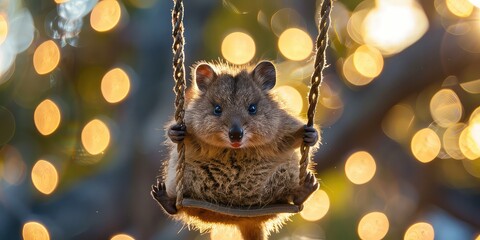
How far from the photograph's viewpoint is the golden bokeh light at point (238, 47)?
5.61 meters

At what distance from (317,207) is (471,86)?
159 centimetres

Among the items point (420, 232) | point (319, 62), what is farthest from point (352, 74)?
point (319, 62)

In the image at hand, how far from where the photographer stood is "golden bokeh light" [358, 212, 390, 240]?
239 inches

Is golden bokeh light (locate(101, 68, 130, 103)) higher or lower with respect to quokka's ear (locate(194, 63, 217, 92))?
lower

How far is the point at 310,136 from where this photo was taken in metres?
2.66

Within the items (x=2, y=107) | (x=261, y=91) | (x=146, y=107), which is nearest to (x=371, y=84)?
(x=146, y=107)

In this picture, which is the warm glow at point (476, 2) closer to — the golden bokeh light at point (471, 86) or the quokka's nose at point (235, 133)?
the golden bokeh light at point (471, 86)

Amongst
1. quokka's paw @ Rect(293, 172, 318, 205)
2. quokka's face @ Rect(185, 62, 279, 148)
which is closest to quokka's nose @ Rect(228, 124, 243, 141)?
quokka's face @ Rect(185, 62, 279, 148)

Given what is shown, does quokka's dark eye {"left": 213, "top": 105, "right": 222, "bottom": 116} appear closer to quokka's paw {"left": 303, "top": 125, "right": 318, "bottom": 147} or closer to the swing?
the swing

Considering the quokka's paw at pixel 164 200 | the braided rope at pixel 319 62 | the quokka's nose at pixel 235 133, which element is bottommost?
the quokka's paw at pixel 164 200

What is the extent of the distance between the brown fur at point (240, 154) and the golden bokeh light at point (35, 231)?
132 inches

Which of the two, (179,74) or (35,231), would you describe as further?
(35,231)

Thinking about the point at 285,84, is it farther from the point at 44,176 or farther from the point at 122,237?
the point at 44,176

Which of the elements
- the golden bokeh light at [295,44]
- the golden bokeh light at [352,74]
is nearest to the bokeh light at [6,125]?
the golden bokeh light at [295,44]
